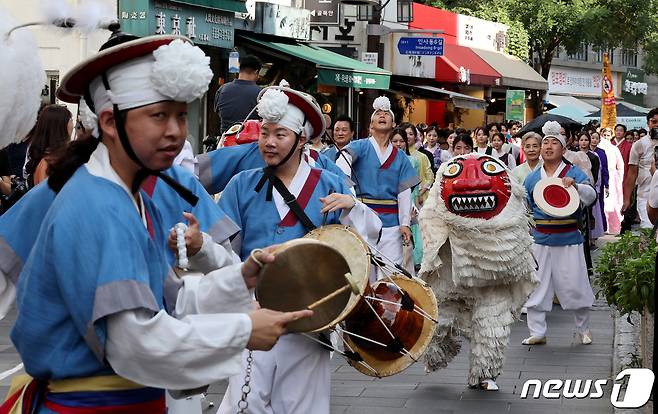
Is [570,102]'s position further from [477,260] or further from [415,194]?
[477,260]

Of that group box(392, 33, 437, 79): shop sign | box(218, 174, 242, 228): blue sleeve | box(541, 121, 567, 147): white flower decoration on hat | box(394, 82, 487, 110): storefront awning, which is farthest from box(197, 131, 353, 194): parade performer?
box(394, 82, 487, 110): storefront awning

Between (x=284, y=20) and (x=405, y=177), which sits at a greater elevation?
(x=284, y=20)

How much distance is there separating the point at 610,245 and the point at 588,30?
33969mm

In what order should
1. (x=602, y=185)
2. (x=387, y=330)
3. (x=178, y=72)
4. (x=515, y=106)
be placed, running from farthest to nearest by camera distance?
1. (x=515, y=106)
2. (x=602, y=185)
3. (x=387, y=330)
4. (x=178, y=72)

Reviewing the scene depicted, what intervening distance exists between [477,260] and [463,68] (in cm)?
2912

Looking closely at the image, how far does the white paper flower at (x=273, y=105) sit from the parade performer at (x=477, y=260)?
2449 millimetres

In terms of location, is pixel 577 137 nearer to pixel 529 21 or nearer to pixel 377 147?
pixel 377 147

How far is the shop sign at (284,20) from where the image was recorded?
23703mm

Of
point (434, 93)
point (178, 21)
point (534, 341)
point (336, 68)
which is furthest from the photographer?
point (434, 93)

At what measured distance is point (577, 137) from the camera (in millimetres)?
22594

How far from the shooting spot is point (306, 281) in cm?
362

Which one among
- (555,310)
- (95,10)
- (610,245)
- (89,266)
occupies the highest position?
(95,10)

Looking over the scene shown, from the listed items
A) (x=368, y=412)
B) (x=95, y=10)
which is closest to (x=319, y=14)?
(x=368, y=412)

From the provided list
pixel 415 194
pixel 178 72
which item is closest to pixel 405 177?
pixel 415 194
